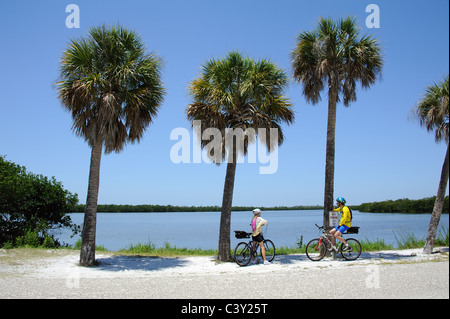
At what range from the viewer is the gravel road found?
7.43 meters

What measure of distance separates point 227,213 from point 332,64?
267 inches

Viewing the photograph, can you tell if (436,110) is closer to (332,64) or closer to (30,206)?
(332,64)

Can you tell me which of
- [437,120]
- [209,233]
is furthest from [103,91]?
[209,233]

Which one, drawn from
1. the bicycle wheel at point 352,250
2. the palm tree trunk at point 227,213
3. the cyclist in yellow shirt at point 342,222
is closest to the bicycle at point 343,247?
the bicycle wheel at point 352,250

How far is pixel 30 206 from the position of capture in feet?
65.7

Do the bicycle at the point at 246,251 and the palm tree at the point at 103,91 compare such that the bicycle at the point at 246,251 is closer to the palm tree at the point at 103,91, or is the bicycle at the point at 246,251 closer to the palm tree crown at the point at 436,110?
the palm tree at the point at 103,91

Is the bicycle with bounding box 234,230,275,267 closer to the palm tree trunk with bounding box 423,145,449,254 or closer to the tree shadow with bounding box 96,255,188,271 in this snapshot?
the tree shadow with bounding box 96,255,188,271

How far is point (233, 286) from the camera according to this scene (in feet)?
27.3

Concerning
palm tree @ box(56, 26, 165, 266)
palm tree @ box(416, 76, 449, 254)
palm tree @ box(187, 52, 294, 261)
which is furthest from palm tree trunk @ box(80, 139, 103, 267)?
palm tree @ box(416, 76, 449, 254)

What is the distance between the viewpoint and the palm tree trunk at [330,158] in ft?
44.6
